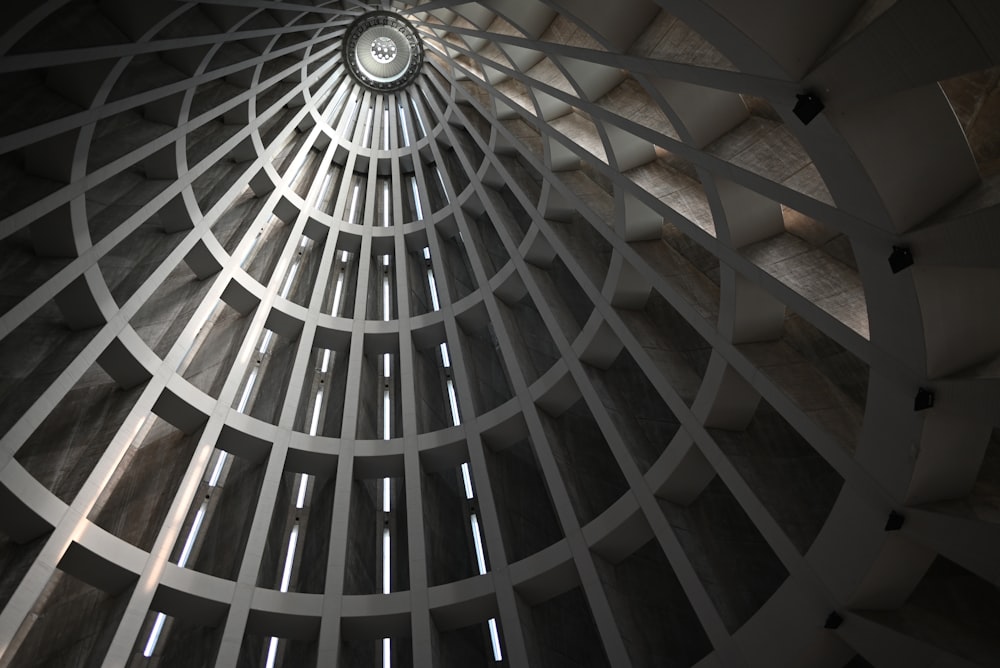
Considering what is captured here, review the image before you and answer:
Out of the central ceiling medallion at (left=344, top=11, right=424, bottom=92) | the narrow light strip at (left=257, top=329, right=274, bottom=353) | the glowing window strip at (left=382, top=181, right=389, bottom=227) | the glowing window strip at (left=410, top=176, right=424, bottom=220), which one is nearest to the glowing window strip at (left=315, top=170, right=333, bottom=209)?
the glowing window strip at (left=382, top=181, right=389, bottom=227)

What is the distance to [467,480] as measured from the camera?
18.7m

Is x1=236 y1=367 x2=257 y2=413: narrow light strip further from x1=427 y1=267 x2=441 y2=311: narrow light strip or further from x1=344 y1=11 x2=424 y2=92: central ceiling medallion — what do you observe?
x1=344 y1=11 x2=424 y2=92: central ceiling medallion

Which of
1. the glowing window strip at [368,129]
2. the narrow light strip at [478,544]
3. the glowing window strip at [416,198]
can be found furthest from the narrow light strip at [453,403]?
the glowing window strip at [368,129]

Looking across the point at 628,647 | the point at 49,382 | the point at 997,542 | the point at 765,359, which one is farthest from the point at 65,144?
the point at 997,542

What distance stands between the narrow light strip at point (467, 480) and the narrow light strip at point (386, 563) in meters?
2.49

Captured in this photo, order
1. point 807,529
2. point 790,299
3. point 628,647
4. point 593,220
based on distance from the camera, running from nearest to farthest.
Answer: point 790,299, point 807,529, point 628,647, point 593,220

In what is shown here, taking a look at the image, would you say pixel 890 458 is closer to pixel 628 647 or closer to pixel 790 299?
pixel 790 299

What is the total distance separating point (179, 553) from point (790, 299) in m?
14.4

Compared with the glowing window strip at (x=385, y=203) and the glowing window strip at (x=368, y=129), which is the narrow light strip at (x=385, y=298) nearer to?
the glowing window strip at (x=385, y=203)

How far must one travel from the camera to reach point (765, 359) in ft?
34.9

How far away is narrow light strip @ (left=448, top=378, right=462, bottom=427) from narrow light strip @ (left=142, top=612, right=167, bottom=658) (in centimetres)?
868

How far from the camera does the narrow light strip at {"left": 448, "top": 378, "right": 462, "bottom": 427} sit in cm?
1891

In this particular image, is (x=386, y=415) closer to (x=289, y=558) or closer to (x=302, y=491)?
(x=302, y=491)

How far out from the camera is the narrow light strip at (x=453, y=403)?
62.0ft
